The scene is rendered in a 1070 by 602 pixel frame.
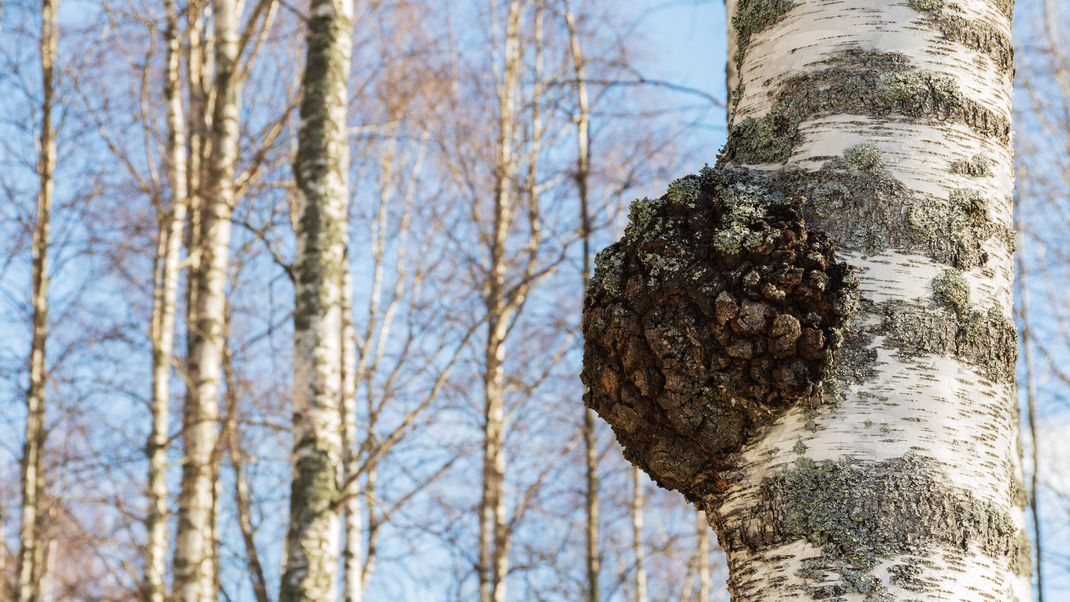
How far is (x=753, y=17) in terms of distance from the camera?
1.69 m

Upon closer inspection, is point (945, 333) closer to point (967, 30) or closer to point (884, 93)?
point (884, 93)

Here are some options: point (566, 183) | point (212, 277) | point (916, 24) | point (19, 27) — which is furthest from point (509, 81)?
point (916, 24)

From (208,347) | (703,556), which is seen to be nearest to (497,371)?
(208,347)

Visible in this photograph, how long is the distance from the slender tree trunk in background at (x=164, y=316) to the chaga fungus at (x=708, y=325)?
571cm

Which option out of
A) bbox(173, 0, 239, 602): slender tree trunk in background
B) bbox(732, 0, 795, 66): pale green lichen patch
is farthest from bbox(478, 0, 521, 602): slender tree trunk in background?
bbox(732, 0, 795, 66): pale green lichen patch

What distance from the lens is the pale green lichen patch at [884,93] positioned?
1.52 m

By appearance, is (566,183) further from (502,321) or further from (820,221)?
(820,221)

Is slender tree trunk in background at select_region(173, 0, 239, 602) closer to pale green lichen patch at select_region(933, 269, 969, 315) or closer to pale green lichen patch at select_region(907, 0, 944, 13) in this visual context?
pale green lichen patch at select_region(907, 0, 944, 13)

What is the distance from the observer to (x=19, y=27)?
845 centimetres

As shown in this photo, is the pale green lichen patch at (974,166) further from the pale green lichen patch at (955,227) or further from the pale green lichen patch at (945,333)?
the pale green lichen patch at (945,333)

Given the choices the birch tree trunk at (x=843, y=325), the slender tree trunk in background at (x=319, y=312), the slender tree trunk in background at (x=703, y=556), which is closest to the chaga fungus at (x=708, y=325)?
the birch tree trunk at (x=843, y=325)

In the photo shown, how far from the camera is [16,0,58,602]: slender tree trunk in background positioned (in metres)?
7.19

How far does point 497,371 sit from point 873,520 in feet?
→ 20.9

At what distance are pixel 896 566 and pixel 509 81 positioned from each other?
8.18 meters
